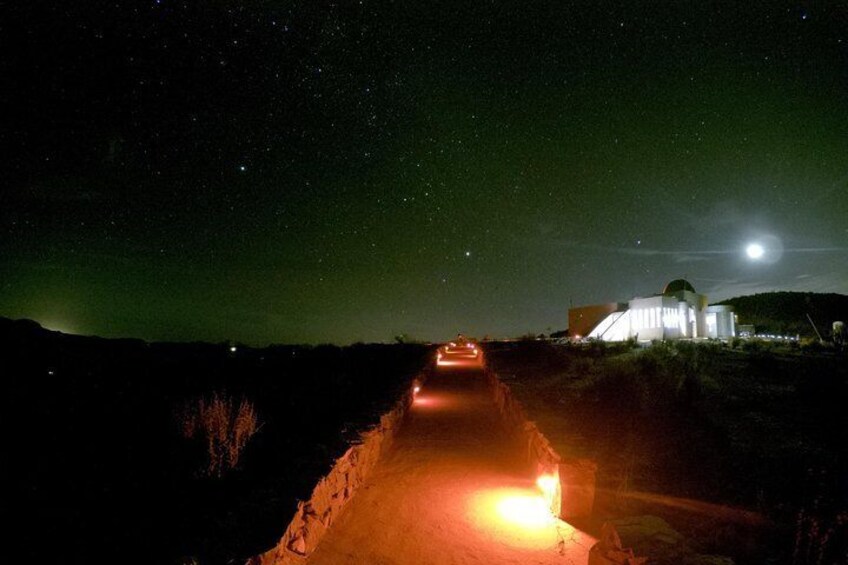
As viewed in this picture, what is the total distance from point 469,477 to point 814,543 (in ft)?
13.0

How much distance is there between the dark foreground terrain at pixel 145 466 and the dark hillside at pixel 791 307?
80426 millimetres

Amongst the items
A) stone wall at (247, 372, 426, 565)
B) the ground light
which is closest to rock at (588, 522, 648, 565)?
the ground light

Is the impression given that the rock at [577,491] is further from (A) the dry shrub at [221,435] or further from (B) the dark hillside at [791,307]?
(B) the dark hillside at [791,307]

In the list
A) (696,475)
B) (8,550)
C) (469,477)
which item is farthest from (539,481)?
(8,550)

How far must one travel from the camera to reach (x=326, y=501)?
4.99 metres

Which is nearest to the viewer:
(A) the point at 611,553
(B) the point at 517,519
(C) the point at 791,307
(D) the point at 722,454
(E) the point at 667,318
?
(A) the point at 611,553

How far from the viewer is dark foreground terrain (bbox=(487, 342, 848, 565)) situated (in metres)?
4.26

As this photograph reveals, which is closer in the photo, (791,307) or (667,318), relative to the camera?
(667,318)

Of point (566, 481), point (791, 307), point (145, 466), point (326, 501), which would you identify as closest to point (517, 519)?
point (566, 481)

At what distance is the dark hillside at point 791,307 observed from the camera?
76438 millimetres

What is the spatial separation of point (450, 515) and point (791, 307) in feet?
338

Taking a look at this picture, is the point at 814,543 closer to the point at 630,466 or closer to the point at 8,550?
the point at 630,466

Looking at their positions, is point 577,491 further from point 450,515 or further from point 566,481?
point 450,515

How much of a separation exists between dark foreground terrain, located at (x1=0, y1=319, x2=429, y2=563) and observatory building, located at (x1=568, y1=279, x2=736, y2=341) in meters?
31.0
